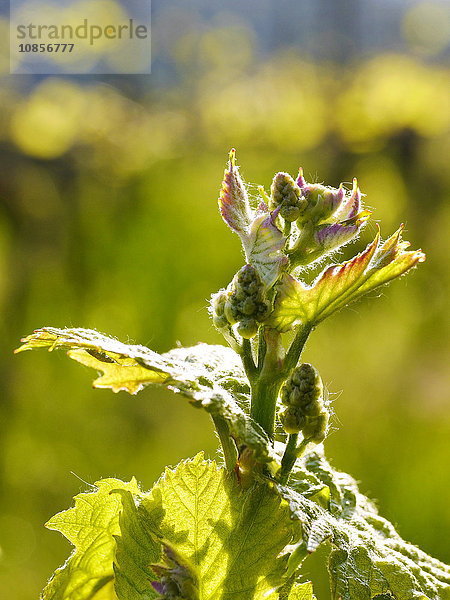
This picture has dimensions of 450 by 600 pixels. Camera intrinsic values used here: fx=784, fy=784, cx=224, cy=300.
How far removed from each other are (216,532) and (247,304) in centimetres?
14

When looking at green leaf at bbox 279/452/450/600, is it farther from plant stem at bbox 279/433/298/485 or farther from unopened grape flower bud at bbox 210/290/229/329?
unopened grape flower bud at bbox 210/290/229/329

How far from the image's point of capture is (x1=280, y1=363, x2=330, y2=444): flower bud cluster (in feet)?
1.55

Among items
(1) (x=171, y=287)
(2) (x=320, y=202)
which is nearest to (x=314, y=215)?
(2) (x=320, y=202)

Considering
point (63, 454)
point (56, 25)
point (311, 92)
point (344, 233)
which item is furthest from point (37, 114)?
point (344, 233)

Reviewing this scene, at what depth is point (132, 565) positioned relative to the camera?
50cm

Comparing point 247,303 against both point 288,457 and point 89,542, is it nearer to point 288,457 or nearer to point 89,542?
point 288,457

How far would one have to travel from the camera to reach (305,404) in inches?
18.8

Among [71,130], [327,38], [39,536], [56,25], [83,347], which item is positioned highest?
[327,38]

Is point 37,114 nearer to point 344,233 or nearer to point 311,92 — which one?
point 311,92

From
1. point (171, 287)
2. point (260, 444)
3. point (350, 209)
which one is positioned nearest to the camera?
point (260, 444)

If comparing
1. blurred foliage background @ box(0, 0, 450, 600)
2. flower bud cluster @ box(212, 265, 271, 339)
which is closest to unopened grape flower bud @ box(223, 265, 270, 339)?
flower bud cluster @ box(212, 265, 271, 339)

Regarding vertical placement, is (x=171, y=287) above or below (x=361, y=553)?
above

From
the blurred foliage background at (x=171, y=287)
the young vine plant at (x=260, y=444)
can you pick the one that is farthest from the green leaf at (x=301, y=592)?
the blurred foliage background at (x=171, y=287)

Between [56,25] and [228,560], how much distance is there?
5.79 feet
